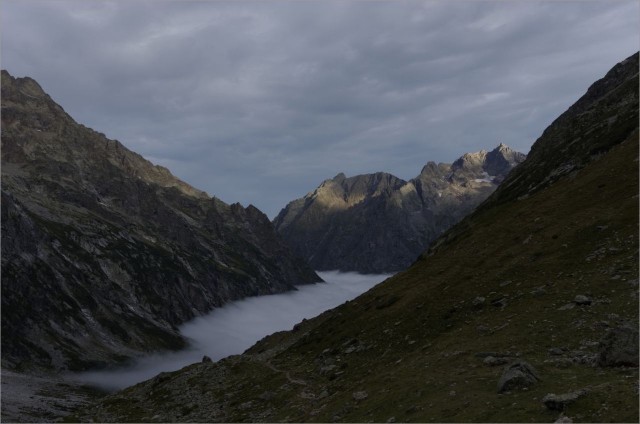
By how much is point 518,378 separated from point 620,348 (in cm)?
601

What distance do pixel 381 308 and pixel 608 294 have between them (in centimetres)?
3751

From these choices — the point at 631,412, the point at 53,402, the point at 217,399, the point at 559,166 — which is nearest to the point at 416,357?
the point at 631,412

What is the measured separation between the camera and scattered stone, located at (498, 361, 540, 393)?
29594mm

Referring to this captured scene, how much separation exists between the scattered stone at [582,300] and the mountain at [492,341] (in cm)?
13

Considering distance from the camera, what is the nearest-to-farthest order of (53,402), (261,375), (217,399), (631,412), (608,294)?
(631,412) → (608,294) → (217,399) → (261,375) → (53,402)

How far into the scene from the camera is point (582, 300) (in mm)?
41625

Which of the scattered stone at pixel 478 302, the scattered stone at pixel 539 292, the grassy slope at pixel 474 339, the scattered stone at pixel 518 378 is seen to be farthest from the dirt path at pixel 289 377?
the scattered stone at pixel 518 378

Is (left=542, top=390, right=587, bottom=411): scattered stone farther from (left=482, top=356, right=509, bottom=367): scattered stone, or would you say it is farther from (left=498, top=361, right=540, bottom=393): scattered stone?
(left=482, top=356, right=509, bottom=367): scattered stone

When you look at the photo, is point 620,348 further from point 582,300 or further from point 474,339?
point 474,339

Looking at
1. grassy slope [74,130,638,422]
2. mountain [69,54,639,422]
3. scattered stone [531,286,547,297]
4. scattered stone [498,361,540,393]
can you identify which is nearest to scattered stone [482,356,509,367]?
mountain [69,54,639,422]

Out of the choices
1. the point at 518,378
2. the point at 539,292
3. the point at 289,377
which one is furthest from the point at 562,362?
the point at 289,377

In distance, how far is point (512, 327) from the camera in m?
43.1

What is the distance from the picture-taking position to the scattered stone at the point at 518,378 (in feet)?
97.1

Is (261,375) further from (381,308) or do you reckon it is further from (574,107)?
(574,107)
